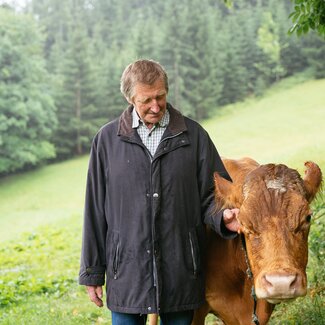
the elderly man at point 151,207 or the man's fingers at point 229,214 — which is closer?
the man's fingers at point 229,214

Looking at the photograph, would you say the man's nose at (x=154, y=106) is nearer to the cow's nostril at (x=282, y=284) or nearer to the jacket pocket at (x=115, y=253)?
the jacket pocket at (x=115, y=253)

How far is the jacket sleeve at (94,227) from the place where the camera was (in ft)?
12.1

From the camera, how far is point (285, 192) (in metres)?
3.11

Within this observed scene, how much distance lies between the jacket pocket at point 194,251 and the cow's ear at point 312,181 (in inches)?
31.8

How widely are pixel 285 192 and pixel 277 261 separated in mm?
442

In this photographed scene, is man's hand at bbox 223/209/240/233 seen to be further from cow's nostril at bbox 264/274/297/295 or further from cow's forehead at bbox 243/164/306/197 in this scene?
cow's nostril at bbox 264/274/297/295

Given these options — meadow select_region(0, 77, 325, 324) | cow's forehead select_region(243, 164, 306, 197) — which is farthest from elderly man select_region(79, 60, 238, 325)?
meadow select_region(0, 77, 325, 324)

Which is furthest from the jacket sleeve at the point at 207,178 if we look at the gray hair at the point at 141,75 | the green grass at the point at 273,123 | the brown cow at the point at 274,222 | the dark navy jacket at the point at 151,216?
the green grass at the point at 273,123

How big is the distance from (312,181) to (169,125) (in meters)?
1.02

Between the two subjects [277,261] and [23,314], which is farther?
[23,314]

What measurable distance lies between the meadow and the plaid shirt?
3.85ft

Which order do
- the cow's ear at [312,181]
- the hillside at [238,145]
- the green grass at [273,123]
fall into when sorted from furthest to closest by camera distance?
1. the green grass at [273,123]
2. the hillside at [238,145]
3. the cow's ear at [312,181]

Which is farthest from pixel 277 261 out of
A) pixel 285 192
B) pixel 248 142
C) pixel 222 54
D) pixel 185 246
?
pixel 222 54

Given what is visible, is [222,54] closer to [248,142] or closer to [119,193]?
[248,142]
